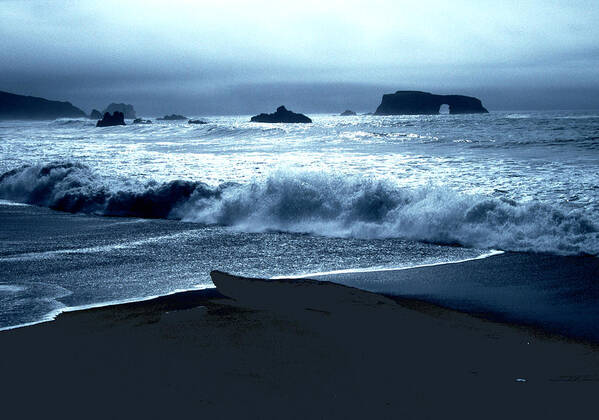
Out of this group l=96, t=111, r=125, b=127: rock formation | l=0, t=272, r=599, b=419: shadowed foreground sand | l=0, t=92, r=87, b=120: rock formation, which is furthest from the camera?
l=0, t=92, r=87, b=120: rock formation

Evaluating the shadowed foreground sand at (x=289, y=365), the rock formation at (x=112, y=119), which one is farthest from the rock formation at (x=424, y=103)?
the shadowed foreground sand at (x=289, y=365)

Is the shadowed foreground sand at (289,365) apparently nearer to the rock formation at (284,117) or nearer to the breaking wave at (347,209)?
the breaking wave at (347,209)

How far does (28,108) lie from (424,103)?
91.7 m

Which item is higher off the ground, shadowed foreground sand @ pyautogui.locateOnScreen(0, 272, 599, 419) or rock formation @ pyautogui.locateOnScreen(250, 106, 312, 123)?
rock formation @ pyautogui.locateOnScreen(250, 106, 312, 123)

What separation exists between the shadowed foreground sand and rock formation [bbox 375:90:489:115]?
110150 mm

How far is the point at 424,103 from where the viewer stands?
4451 inches

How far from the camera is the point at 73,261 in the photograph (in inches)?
271

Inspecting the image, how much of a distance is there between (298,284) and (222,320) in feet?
4.42

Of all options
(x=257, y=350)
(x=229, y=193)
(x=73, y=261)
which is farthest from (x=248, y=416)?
(x=229, y=193)

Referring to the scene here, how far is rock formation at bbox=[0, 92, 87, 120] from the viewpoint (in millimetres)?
128250

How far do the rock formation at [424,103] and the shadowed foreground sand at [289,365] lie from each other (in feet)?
361

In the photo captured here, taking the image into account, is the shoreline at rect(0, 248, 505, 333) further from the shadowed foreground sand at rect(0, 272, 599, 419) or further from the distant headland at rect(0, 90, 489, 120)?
the distant headland at rect(0, 90, 489, 120)

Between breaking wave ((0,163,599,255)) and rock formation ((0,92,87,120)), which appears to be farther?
rock formation ((0,92,87,120))

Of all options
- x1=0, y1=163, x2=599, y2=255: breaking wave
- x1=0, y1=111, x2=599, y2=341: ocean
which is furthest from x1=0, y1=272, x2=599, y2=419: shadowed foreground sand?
x1=0, y1=163, x2=599, y2=255: breaking wave
